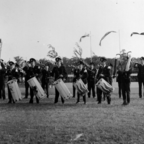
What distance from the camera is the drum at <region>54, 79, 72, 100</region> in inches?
390

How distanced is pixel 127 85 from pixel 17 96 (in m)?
4.96

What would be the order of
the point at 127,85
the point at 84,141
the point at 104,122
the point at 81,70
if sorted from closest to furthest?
the point at 84,141 → the point at 104,122 → the point at 127,85 → the point at 81,70

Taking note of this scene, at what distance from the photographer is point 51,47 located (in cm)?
3697

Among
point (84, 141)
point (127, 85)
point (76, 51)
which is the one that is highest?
point (76, 51)

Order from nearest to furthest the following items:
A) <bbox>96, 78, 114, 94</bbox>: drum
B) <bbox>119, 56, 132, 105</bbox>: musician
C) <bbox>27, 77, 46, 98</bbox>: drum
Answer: <bbox>119, 56, 132, 105</bbox>: musician → <bbox>96, 78, 114, 94</bbox>: drum → <bbox>27, 77, 46, 98</bbox>: drum

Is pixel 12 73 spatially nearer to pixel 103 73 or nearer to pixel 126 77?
pixel 103 73

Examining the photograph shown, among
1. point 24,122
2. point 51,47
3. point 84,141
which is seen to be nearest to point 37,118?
point 24,122

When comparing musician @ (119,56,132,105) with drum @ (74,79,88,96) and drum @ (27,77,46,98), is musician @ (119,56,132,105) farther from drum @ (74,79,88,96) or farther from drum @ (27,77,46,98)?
drum @ (27,77,46,98)

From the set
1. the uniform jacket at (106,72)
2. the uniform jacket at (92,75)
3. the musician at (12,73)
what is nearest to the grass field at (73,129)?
the uniform jacket at (106,72)

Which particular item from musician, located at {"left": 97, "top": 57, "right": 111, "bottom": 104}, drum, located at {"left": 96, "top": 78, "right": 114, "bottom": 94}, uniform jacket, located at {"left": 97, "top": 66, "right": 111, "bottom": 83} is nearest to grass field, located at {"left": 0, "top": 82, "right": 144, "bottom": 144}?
drum, located at {"left": 96, "top": 78, "right": 114, "bottom": 94}

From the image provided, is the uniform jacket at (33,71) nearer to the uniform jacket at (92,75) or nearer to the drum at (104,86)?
the drum at (104,86)

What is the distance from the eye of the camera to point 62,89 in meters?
9.98

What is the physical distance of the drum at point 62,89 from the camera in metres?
9.90

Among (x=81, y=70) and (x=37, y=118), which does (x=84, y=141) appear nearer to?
(x=37, y=118)
